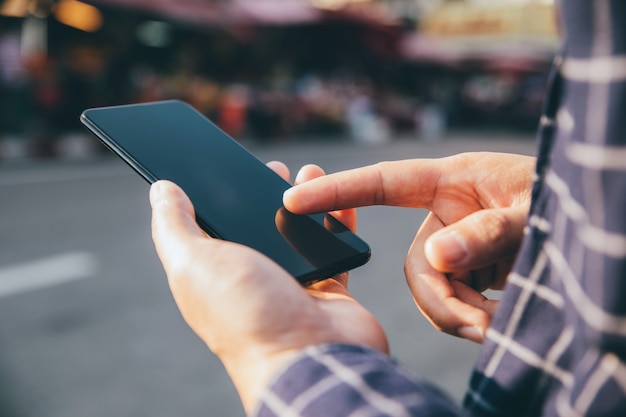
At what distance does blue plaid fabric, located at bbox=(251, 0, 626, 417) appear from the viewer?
56cm

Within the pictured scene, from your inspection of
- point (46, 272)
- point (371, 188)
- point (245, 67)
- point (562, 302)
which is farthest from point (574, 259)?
point (245, 67)

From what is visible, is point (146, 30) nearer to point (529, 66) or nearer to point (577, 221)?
point (577, 221)

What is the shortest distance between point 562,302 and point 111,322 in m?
3.28

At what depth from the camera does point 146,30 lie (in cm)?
1310

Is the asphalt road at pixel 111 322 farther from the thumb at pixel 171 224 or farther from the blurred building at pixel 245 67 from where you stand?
the blurred building at pixel 245 67

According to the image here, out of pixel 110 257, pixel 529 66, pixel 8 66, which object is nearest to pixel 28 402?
pixel 110 257

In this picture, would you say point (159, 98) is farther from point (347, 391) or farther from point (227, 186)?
point (347, 391)

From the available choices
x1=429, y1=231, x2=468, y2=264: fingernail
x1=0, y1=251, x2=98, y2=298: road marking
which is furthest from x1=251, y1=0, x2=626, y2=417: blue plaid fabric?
x1=0, y1=251, x2=98, y2=298: road marking

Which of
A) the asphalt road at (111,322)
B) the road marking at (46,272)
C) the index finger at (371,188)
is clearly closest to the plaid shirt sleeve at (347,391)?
the index finger at (371,188)

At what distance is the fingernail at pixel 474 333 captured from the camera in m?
1.08

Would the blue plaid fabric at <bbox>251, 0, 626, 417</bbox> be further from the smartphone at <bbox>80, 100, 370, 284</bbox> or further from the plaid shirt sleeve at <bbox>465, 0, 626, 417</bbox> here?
the smartphone at <bbox>80, 100, 370, 284</bbox>

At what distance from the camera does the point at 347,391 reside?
652 millimetres

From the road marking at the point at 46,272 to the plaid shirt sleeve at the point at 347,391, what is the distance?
12.2 feet

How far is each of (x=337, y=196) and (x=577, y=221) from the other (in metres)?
0.77
